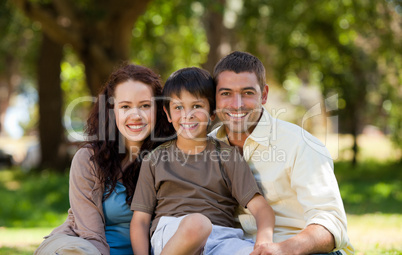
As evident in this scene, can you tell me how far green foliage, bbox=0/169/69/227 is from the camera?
8.52m

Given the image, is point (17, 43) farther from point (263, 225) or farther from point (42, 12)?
point (263, 225)

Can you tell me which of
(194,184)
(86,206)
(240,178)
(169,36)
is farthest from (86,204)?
(169,36)

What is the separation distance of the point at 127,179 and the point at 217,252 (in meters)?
0.88

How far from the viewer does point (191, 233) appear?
262 centimetres

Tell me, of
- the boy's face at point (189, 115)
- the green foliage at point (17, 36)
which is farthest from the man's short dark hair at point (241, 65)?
the green foliage at point (17, 36)

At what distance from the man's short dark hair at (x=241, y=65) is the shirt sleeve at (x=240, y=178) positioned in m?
0.57

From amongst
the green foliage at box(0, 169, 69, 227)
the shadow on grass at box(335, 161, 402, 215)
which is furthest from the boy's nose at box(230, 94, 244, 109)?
the shadow on grass at box(335, 161, 402, 215)

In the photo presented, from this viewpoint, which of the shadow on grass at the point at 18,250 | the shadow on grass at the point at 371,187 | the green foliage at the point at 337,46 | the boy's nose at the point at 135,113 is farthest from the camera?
the green foliage at the point at 337,46

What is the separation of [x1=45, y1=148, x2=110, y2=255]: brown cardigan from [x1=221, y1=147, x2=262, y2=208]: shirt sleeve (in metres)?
0.86

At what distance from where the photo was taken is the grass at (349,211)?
224 inches

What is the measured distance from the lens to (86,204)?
314cm

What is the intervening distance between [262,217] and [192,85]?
3.22ft

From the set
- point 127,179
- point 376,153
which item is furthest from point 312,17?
point 127,179

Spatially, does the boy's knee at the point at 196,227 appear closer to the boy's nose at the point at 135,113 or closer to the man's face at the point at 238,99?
the man's face at the point at 238,99
